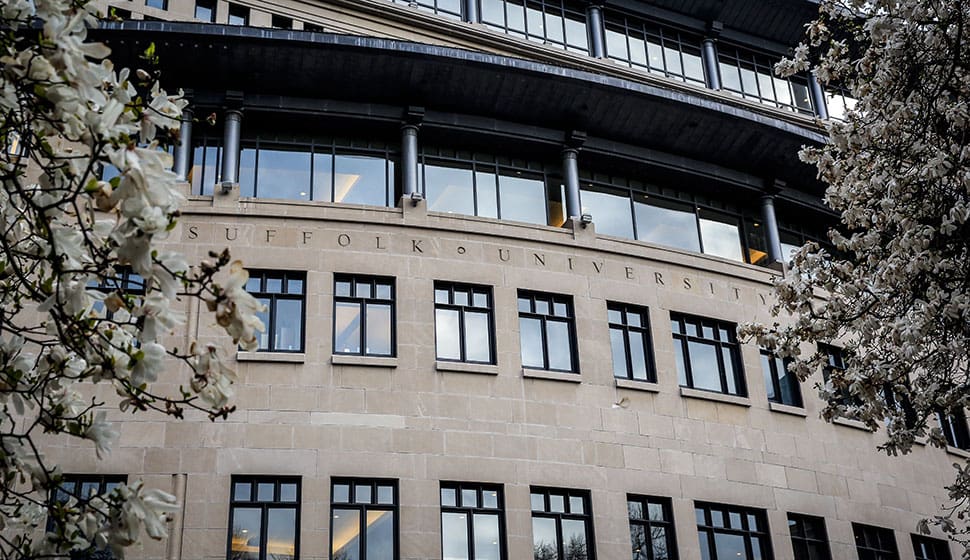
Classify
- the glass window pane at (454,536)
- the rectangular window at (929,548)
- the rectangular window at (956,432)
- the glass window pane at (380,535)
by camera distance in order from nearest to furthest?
the glass window pane at (380,535) → the glass window pane at (454,536) → the rectangular window at (929,548) → the rectangular window at (956,432)

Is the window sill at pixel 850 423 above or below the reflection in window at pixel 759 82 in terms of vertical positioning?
below

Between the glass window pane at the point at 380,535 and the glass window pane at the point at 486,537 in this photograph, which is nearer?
the glass window pane at the point at 380,535

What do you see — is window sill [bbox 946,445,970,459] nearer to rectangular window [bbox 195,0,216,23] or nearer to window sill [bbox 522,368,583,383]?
window sill [bbox 522,368,583,383]

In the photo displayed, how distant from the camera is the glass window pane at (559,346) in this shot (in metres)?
24.6

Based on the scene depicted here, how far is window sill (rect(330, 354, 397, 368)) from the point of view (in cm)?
2247

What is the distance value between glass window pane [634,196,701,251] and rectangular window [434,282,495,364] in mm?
5312

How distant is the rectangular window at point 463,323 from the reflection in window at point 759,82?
43.1 ft

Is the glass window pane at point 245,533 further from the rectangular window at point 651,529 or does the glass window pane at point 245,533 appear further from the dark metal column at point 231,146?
the rectangular window at point 651,529

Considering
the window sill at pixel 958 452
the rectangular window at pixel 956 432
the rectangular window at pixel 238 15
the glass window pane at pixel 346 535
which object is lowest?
the glass window pane at pixel 346 535

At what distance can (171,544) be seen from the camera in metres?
20.2

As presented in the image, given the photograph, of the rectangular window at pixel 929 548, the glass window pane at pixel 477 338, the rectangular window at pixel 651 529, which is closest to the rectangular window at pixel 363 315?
the glass window pane at pixel 477 338

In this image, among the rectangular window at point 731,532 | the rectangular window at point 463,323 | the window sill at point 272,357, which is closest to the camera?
the window sill at point 272,357

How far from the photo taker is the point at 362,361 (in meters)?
22.6

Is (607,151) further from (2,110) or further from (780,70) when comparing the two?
(2,110)
